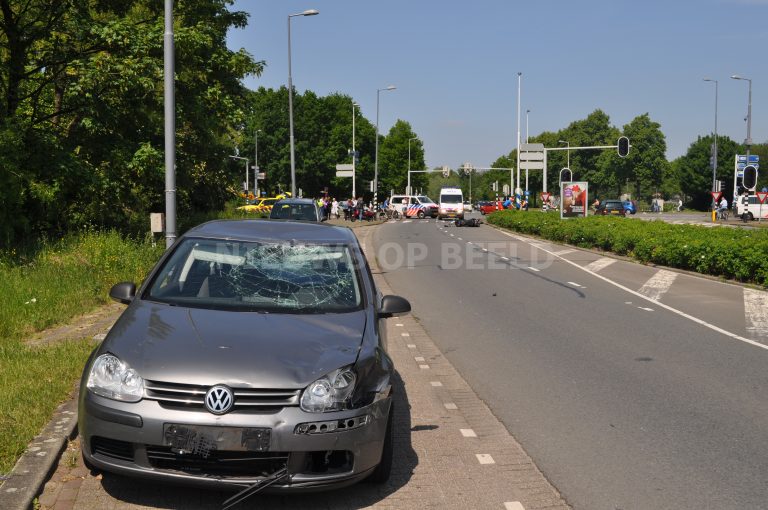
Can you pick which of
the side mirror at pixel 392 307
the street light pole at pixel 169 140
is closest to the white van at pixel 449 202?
the street light pole at pixel 169 140

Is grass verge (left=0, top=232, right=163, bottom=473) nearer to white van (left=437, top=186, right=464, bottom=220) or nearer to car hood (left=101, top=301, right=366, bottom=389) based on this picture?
car hood (left=101, top=301, right=366, bottom=389)

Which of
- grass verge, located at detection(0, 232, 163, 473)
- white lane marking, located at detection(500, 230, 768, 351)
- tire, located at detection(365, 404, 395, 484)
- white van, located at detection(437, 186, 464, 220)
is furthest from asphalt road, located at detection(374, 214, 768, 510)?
white van, located at detection(437, 186, 464, 220)

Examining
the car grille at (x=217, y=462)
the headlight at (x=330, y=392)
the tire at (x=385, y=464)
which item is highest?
the headlight at (x=330, y=392)

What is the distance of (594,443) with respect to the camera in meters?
5.68

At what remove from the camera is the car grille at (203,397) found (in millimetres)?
3967

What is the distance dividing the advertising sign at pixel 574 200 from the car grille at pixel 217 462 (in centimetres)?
3379

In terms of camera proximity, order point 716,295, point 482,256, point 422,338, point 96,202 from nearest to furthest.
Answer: point 422,338, point 716,295, point 96,202, point 482,256

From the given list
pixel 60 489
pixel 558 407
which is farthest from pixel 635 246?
pixel 60 489

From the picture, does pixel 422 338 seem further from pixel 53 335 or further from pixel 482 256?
pixel 482 256

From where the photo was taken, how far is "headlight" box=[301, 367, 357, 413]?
4.08 metres

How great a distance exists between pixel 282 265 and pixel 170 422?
1.89 m

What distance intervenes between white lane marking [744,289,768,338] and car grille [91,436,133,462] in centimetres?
898

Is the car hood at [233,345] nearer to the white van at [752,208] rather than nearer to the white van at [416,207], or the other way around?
the white van at [752,208]

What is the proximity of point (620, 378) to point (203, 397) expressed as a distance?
5.14 m
